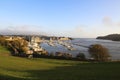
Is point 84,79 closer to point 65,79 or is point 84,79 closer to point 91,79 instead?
point 91,79

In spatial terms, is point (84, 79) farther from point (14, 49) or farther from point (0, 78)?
point (14, 49)

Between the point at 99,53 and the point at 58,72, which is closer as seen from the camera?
the point at 58,72

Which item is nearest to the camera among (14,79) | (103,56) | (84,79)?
(14,79)

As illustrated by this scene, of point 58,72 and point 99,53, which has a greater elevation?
point 58,72

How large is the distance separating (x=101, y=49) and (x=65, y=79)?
4592 centimetres

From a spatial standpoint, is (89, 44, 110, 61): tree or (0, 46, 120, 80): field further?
(89, 44, 110, 61): tree

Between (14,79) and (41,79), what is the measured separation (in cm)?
229

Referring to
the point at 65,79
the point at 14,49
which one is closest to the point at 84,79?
the point at 65,79

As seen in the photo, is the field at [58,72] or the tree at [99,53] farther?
the tree at [99,53]

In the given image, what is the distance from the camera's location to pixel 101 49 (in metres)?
65.1

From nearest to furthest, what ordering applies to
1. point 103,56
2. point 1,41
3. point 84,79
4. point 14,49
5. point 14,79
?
point 14,79 → point 84,79 → point 103,56 → point 14,49 → point 1,41

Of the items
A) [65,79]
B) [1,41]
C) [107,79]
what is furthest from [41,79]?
[1,41]

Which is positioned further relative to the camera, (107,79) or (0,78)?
(107,79)

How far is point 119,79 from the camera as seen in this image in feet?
72.7
